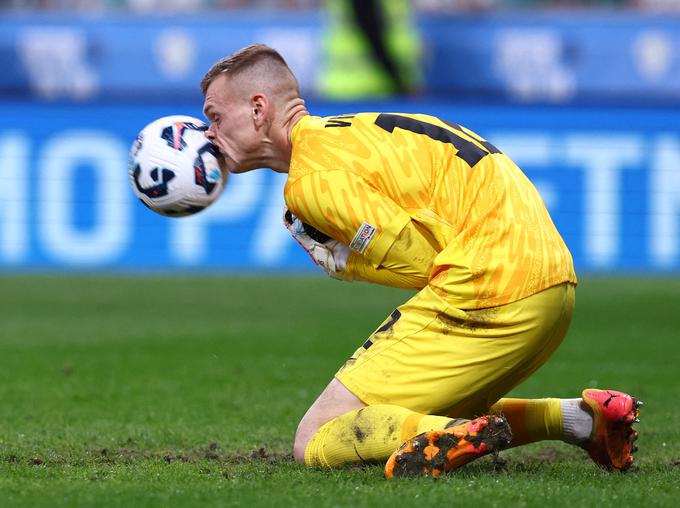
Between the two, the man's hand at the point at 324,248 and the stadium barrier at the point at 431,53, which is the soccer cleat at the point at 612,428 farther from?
the stadium barrier at the point at 431,53

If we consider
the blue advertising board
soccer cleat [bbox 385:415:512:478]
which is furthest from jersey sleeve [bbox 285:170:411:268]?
the blue advertising board

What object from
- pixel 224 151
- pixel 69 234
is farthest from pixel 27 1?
pixel 224 151

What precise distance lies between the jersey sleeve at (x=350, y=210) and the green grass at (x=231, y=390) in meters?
0.79

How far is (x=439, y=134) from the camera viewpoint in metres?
4.49

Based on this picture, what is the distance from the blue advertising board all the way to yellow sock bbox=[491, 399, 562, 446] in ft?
33.2

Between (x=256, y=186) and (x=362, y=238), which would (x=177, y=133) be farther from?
(x=256, y=186)

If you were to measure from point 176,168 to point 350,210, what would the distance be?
2.79ft

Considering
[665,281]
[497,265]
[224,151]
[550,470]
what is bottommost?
[665,281]

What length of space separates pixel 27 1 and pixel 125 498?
52.0ft

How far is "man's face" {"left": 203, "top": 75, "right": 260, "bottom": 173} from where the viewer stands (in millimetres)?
4590

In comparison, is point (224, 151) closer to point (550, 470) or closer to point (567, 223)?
point (550, 470)

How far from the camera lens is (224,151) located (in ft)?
15.5

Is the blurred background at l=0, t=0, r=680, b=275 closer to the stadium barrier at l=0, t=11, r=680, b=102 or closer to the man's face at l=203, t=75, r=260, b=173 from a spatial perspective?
the stadium barrier at l=0, t=11, r=680, b=102

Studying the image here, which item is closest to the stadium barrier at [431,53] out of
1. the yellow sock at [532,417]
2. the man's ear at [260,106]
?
the yellow sock at [532,417]
